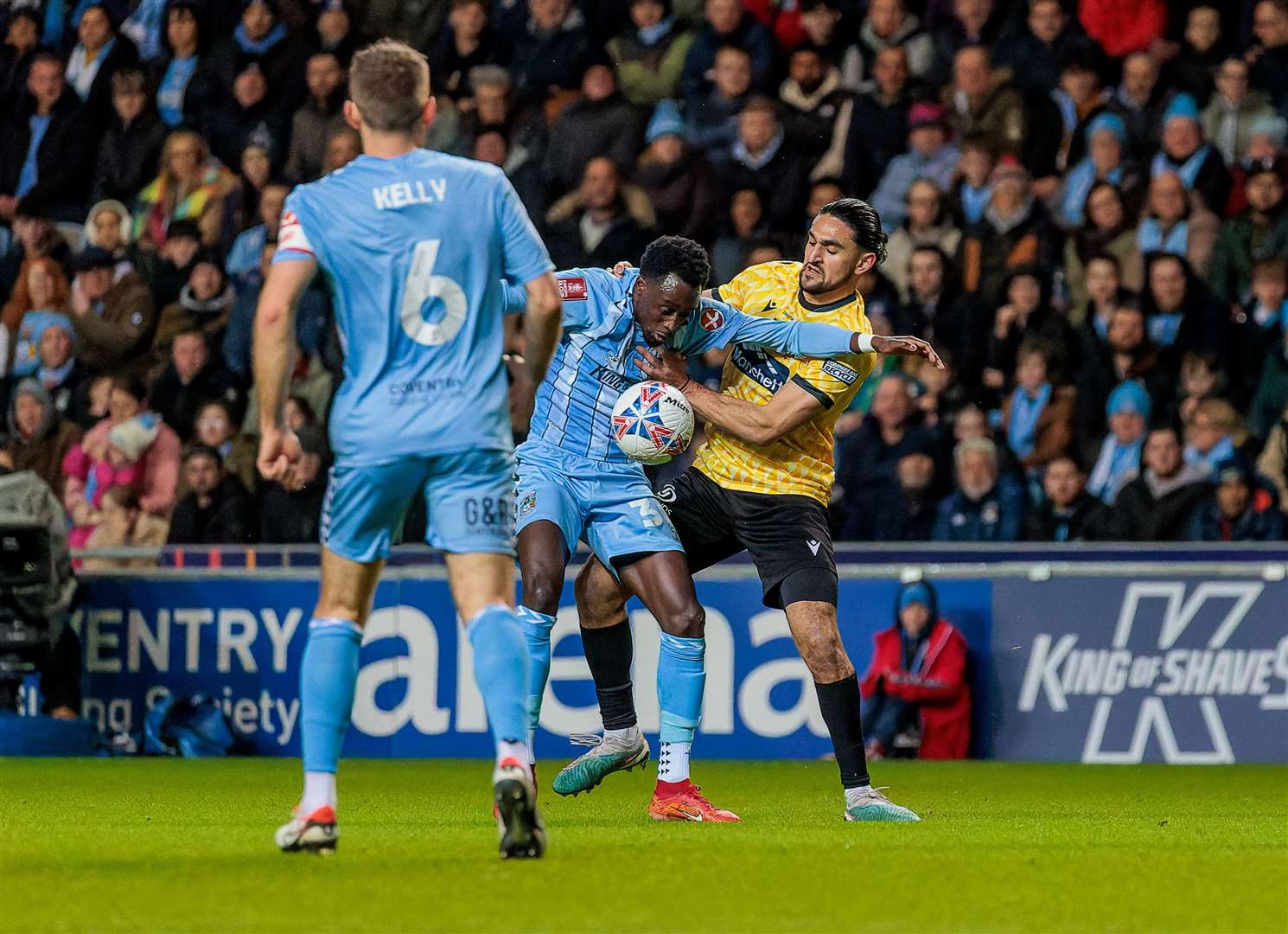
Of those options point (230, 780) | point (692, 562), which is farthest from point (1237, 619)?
point (230, 780)

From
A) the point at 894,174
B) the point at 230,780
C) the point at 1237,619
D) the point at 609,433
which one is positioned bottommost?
the point at 230,780

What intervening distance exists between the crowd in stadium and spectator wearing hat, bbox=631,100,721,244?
0.06 ft

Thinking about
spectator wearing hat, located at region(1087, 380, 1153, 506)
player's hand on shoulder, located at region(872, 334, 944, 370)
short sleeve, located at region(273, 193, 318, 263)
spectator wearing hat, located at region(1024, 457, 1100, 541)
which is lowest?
spectator wearing hat, located at region(1024, 457, 1100, 541)

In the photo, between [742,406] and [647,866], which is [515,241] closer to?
[647,866]

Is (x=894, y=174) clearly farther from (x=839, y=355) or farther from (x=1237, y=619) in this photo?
(x=839, y=355)

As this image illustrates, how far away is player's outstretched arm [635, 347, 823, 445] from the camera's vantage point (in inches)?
321

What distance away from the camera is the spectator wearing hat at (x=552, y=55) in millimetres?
16469

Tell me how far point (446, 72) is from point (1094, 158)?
5.46 metres

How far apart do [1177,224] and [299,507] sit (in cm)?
615

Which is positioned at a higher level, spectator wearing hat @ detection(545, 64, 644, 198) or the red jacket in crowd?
spectator wearing hat @ detection(545, 64, 644, 198)

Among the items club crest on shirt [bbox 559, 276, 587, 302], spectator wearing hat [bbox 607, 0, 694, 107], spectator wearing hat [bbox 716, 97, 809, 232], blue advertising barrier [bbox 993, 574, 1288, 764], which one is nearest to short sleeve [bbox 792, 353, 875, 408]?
club crest on shirt [bbox 559, 276, 587, 302]

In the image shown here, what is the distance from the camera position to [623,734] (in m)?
8.41

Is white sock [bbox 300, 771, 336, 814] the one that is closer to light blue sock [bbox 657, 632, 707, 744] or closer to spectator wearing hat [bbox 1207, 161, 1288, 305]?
light blue sock [bbox 657, 632, 707, 744]

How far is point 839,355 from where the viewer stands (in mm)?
8133
